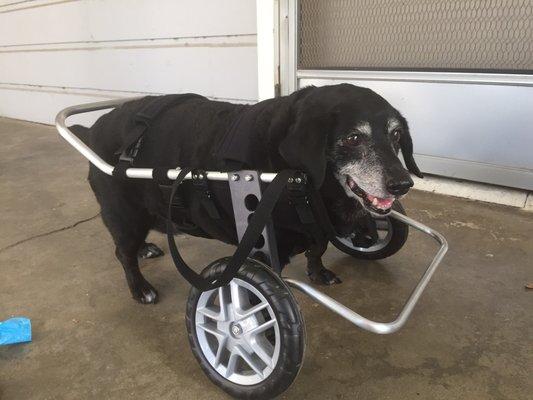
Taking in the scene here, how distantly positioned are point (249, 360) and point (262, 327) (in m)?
0.15

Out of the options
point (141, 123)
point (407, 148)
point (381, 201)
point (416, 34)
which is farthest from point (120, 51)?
point (381, 201)

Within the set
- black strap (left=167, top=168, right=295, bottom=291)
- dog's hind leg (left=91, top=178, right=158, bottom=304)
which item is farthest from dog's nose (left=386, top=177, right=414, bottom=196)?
dog's hind leg (left=91, top=178, right=158, bottom=304)

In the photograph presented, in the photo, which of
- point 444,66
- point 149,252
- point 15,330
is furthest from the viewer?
point 444,66

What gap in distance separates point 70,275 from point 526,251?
2.48 metres

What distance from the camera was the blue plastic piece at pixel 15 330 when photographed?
1803 mm

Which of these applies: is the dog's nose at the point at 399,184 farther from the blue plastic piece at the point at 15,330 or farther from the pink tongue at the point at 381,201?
the blue plastic piece at the point at 15,330

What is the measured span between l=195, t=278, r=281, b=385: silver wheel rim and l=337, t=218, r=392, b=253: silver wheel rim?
0.82 m

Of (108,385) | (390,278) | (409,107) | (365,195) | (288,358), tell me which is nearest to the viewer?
(288,358)

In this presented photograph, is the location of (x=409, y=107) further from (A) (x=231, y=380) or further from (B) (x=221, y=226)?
(A) (x=231, y=380)

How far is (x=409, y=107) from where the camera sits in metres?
3.04

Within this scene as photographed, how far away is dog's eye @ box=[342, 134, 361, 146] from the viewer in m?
1.35

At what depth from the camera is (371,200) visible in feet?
4.52

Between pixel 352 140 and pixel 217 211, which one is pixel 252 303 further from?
pixel 352 140

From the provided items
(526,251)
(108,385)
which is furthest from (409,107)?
(108,385)
